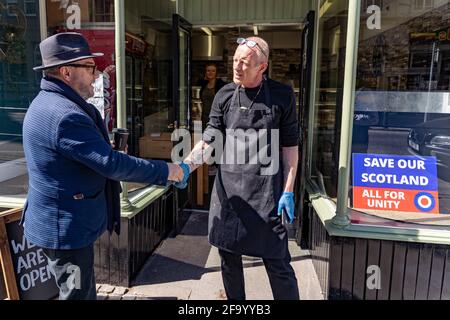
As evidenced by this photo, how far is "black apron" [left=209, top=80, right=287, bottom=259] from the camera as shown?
2.21 m

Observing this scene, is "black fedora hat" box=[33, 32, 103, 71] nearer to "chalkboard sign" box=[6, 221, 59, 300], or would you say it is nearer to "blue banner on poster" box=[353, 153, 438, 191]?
"chalkboard sign" box=[6, 221, 59, 300]

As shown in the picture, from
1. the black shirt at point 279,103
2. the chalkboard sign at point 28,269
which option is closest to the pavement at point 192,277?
the chalkboard sign at point 28,269

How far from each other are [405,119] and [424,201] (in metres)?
0.65

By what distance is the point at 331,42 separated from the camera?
11.7 feet

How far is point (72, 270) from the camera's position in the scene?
A: 6.16 feet

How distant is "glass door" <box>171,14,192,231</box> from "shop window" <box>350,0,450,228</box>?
1.85 m

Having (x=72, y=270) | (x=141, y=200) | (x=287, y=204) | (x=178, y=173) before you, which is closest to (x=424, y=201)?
(x=287, y=204)

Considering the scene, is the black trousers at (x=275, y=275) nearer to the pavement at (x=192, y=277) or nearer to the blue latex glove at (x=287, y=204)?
the blue latex glove at (x=287, y=204)

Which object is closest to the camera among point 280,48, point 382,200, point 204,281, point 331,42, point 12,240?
point 12,240

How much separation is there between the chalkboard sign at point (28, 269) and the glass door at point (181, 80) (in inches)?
62.7

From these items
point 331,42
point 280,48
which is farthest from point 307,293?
point 280,48

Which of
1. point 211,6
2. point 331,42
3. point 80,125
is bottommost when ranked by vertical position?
point 80,125
